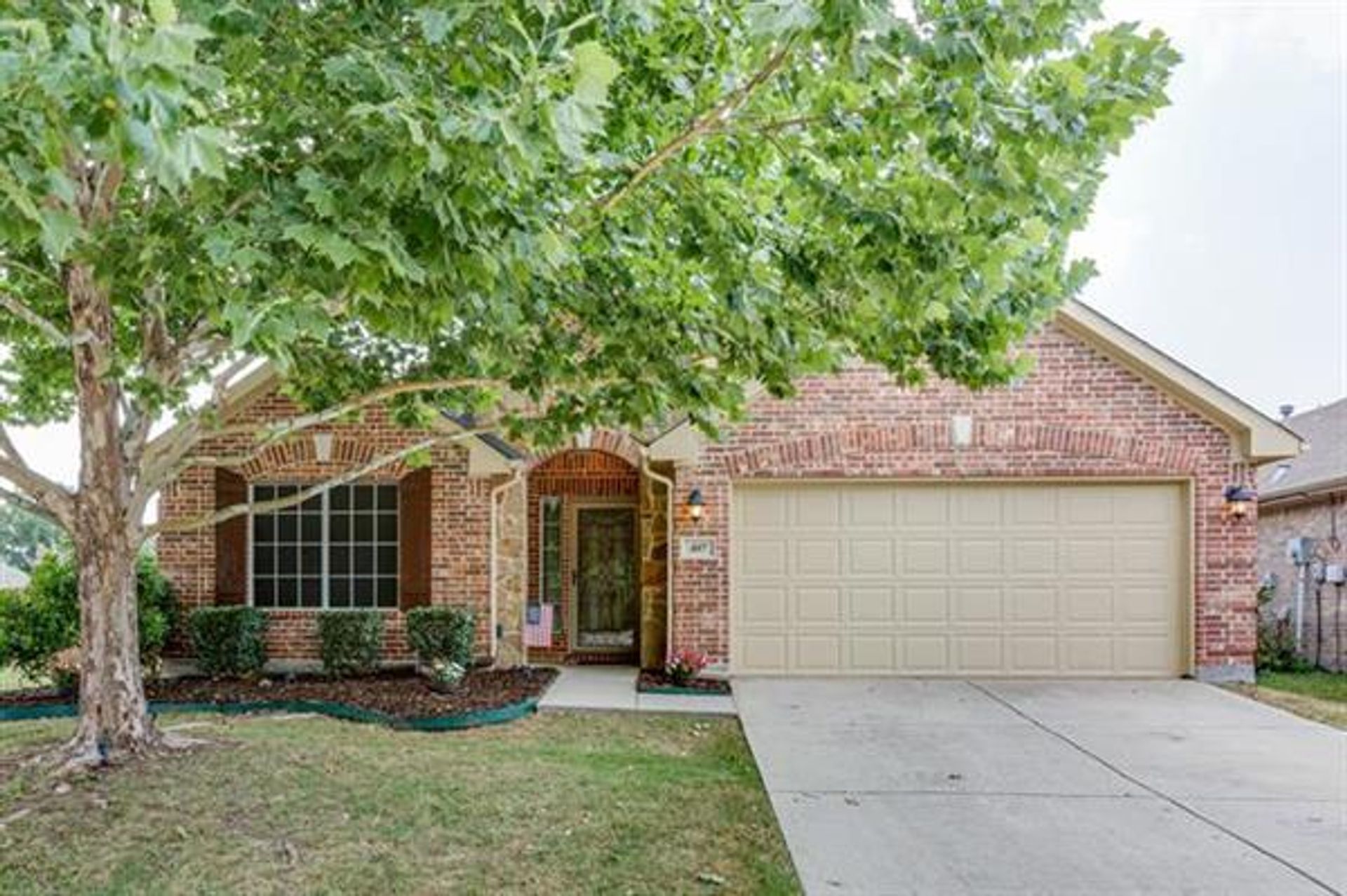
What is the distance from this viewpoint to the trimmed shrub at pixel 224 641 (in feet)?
Answer: 33.7

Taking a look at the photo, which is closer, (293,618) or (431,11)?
(431,11)

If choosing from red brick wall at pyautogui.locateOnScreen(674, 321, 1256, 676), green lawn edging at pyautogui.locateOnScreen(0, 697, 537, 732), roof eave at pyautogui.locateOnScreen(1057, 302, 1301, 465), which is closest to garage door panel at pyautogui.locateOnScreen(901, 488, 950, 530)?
red brick wall at pyautogui.locateOnScreen(674, 321, 1256, 676)

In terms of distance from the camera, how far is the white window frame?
35.6 ft

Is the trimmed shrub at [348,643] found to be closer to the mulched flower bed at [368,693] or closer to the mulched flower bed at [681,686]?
the mulched flower bed at [368,693]

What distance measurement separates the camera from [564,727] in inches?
325

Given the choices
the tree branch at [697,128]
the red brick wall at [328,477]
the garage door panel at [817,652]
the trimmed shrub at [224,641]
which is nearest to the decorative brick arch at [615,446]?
the red brick wall at [328,477]

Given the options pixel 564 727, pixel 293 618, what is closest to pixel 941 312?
pixel 564 727

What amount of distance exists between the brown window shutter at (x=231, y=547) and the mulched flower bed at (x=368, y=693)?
1.05 meters

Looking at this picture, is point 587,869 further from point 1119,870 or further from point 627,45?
point 627,45

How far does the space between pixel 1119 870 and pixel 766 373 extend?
132 inches

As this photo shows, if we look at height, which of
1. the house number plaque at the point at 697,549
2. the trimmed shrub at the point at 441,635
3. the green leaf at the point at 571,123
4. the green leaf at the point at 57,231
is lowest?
the trimmed shrub at the point at 441,635

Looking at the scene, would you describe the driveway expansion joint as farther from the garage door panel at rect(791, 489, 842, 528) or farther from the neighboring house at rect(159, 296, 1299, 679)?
the garage door panel at rect(791, 489, 842, 528)

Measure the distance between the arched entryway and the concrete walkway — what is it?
1285mm

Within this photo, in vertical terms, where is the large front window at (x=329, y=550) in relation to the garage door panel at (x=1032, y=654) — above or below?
above
